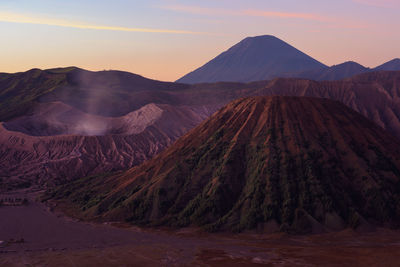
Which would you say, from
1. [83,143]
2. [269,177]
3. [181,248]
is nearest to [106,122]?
[83,143]

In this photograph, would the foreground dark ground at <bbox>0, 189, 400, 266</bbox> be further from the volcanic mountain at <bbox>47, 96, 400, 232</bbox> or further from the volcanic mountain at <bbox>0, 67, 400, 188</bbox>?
the volcanic mountain at <bbox>0, 67, 400, 188</bbox>

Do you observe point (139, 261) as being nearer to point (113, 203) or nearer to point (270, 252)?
point (270, 252)

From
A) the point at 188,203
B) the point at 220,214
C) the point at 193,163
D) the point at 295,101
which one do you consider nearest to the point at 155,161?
the point at 193,163

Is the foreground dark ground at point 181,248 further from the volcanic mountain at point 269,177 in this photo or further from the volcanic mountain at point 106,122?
the volcanic mountain at point 106,122

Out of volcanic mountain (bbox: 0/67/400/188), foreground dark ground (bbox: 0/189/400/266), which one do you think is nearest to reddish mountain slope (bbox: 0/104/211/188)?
volcanic mountain (bbox: 0/67/400/188)

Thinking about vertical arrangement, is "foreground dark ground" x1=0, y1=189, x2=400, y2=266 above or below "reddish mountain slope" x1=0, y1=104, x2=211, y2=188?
below
